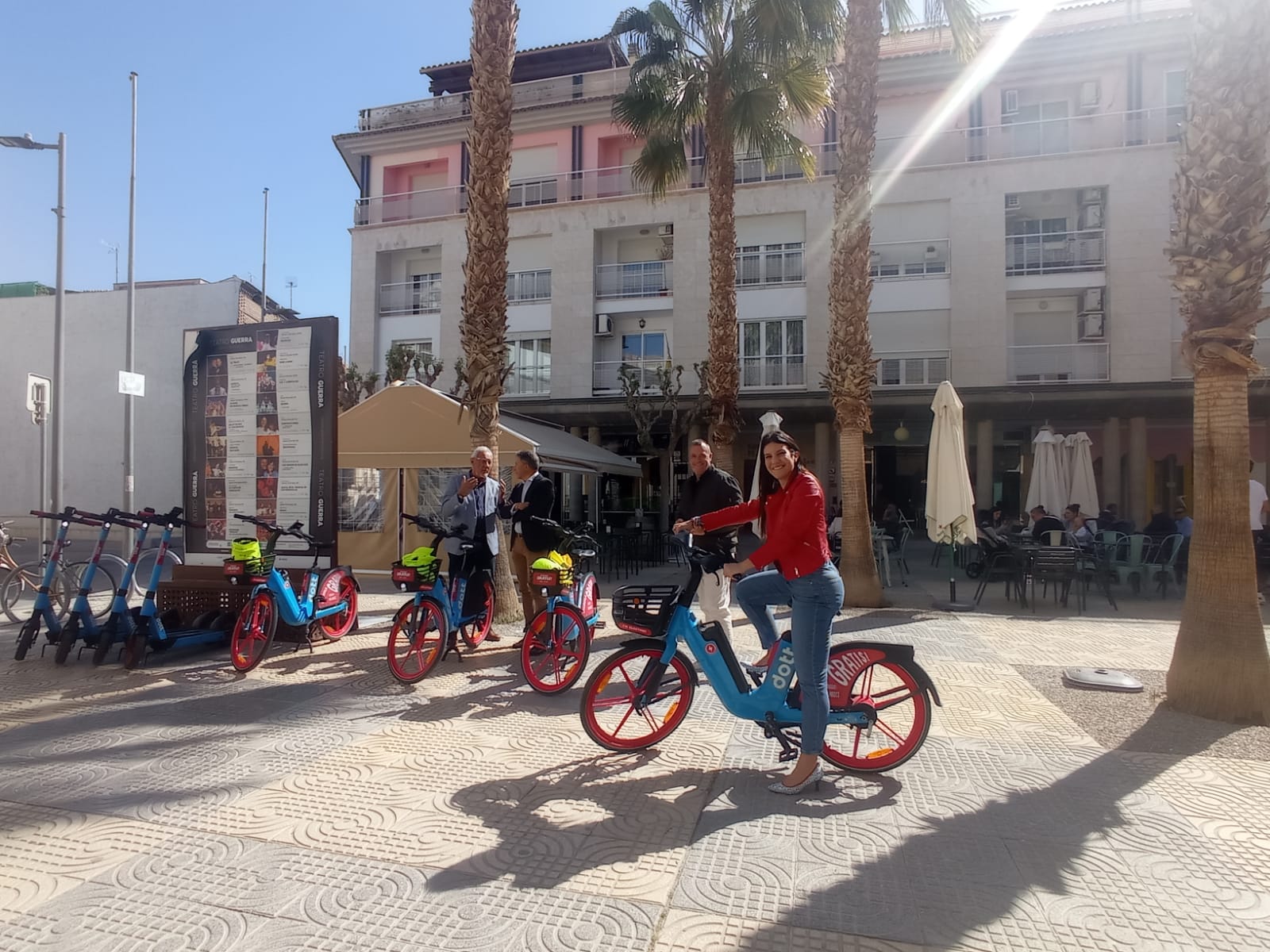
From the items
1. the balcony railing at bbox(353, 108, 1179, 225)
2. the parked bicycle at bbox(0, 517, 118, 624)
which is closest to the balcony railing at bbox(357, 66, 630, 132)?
the balcony railing at bbox(353, 108, 1179, 225)

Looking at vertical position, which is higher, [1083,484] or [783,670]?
[1083,484]

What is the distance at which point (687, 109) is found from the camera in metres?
12.8

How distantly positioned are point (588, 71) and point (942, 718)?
25.4 metres

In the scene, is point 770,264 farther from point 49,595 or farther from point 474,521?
point 49,595

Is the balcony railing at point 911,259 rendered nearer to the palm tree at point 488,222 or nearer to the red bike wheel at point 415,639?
the palm tree at point 488,222

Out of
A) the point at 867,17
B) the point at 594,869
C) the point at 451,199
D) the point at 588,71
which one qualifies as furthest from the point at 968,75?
the point at 594,869

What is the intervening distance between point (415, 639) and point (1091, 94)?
937 inches

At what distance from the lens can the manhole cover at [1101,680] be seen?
542cm

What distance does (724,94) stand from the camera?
39.6 ft

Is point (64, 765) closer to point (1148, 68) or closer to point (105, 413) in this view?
point (105, 413)

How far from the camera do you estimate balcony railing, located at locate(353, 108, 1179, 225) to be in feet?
64.9

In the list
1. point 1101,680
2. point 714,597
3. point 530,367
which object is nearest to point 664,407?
point 530,367

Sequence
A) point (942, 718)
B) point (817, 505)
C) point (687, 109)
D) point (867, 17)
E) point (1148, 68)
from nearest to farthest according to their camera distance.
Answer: point (817, 505)
point (942, 718)
point (867, 17)
point (687, 109)
point (1148, 68)

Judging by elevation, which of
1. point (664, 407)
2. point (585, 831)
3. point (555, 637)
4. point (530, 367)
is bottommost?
point (585, 831)
